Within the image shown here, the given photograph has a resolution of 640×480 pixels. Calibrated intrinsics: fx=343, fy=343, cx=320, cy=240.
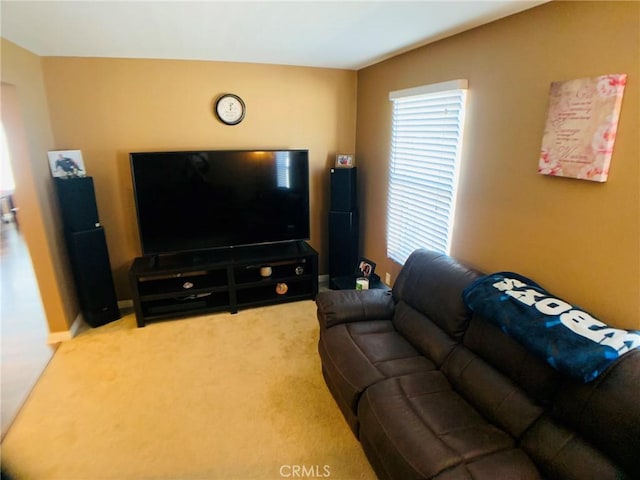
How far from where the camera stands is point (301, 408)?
215 centimetres

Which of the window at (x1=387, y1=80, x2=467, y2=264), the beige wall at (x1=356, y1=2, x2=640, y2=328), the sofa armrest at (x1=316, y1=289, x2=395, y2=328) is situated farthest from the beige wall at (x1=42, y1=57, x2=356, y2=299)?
the sofa armrest at (x1=316, y1=289, x2=395, y2=328)

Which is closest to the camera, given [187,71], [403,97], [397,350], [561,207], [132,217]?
[561,207]

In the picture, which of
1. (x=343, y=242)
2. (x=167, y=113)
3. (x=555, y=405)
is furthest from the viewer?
(x=343, y=242)

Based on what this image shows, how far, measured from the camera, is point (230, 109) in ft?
10.6

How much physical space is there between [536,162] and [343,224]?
195 cm

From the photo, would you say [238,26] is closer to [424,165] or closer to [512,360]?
[424,165]

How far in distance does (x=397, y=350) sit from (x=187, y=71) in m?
2.87

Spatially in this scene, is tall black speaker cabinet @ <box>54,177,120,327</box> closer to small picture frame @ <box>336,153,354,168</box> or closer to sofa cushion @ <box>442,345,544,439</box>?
small picture frame @ <box>336,153,354,168</box>

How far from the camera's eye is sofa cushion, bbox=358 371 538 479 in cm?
133

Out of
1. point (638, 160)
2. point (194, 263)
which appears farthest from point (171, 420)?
point (638, 160)

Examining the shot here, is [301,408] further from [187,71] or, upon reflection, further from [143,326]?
[187,71]

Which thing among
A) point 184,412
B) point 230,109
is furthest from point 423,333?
point 230,109

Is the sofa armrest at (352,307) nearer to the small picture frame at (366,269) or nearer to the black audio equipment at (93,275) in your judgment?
the small picture frame at (366,269)

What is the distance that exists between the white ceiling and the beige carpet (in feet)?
7.43
